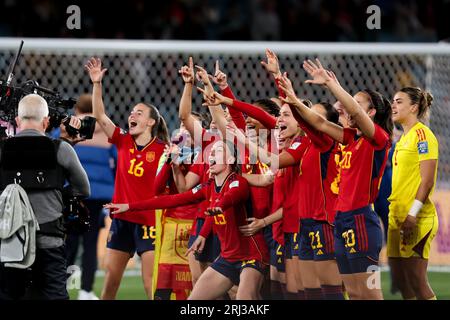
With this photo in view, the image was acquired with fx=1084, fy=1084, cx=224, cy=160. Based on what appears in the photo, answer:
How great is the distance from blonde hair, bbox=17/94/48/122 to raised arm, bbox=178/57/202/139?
5.68 ft

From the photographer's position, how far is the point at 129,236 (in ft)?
31.5

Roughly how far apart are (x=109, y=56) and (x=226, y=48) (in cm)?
255

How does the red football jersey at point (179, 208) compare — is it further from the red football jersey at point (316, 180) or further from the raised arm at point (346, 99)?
the raised arm at point (346, 99)

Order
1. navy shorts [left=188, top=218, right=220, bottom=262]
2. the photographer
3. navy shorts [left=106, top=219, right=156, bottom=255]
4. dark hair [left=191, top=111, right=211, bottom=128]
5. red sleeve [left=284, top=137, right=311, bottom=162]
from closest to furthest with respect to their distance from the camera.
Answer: red sleeve [left=284, top=137, right=311, bottom=162] < navy shorts [left=188, top=218, right=220, bottom=262] < navy shorts [left=106, top=219, right=156, bottom=255] < dark hair [left=191, top=111, right=211, bottom=128] < the photographer

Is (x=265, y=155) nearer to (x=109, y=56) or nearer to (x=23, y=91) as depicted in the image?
(x=23, y=91)

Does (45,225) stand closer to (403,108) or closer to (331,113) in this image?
(331,113)

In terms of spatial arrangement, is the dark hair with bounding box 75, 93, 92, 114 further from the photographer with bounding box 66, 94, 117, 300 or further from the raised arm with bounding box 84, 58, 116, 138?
the raised arm with bounding box 84, 58, 116, 138

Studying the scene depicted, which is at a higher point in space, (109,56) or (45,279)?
(109,56)

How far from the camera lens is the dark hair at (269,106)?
8.97m

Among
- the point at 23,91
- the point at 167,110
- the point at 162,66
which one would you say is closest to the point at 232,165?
the point at 23,91

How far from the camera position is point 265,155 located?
8.12 m

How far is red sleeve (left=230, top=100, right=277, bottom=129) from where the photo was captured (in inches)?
325

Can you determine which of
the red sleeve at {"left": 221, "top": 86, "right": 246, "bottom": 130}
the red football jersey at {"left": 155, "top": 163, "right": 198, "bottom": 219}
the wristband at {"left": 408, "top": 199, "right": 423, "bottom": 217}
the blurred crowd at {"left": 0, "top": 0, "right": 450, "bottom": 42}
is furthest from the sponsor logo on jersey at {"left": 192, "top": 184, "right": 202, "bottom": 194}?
the blurred crowd at {"left": 0, "top": 0, "right": 450, "bottom": 42}

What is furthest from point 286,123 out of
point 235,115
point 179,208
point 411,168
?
point 179,208
